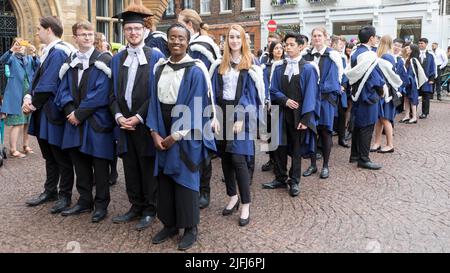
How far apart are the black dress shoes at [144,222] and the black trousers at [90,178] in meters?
0.54

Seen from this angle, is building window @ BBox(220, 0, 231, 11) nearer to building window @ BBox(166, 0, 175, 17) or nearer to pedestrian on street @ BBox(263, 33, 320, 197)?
building window @ BBox(166, 0, 175, 17)

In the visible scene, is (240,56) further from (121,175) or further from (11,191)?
(11,191)

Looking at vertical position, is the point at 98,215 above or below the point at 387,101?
below

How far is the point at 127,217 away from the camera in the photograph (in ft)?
16.1

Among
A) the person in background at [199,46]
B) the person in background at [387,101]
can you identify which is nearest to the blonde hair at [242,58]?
the person in background at [199,46]

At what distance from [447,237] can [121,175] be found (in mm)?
4534

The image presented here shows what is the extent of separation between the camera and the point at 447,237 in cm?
437

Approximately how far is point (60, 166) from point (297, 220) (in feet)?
9.14

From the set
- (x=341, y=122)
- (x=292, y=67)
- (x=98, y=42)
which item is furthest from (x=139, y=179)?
(x=341, y=122)

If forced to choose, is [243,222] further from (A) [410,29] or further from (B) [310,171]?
(A) [410,29]

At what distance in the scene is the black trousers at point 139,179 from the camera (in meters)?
4.72

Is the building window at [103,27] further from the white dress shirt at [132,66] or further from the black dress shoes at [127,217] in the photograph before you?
the black dress shoes at [127,217]

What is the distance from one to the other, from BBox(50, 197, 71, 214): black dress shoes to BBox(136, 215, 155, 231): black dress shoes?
1.08 meters

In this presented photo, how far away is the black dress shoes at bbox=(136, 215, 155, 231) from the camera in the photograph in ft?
15.4
